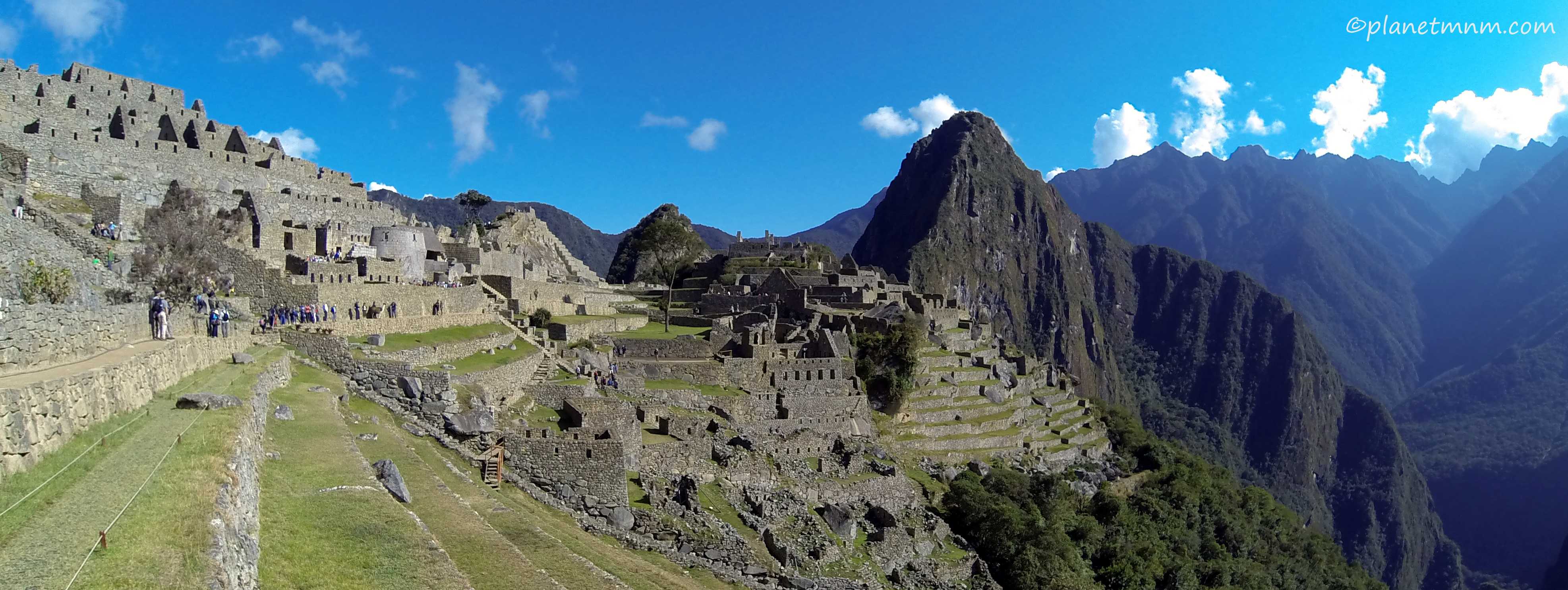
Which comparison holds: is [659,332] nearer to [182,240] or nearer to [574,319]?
[574,319]

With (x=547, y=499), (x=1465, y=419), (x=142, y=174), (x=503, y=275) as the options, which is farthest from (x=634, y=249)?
(x=1465, y=419)

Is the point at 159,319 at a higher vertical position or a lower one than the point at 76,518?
higher

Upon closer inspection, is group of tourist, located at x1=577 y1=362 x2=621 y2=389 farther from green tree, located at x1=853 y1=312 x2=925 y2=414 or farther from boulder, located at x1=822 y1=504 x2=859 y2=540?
green tree, located at x1=853 y1=312 x2=925 y2=414

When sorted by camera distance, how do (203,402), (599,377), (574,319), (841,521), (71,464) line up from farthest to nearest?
(574,319), (599,377), (841,521), (203,402), (71,464)

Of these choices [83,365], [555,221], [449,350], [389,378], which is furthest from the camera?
[555,221]

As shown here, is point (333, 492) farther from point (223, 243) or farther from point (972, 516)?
point (972, 516)

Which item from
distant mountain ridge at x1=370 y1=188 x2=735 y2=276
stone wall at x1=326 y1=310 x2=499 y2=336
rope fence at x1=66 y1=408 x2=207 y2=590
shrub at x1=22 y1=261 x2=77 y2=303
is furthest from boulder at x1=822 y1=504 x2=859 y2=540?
distant mountain ridge at x1=370 y1=188 x2=735 y2=276

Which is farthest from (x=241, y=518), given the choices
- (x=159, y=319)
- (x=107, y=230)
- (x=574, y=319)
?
(x=574, y=319)
